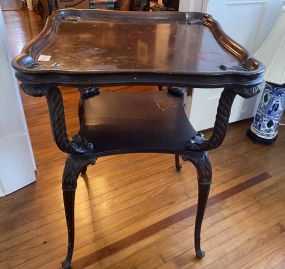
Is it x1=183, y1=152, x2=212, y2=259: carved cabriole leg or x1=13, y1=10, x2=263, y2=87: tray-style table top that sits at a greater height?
x1=13, y1=10, x2=263, y2=87: tray-style table top

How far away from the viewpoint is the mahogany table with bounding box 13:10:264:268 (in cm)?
68

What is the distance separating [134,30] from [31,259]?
98cm

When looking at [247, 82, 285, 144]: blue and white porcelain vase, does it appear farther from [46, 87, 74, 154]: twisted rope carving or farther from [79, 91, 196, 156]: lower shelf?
[46, 87, 74, 154]: twisted rope carving

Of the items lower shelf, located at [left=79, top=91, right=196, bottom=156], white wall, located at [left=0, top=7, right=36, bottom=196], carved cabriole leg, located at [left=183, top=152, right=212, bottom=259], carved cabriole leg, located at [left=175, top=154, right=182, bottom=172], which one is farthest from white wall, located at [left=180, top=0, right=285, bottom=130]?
white wall, located at [left=0, top=7, right=36, bottom=196]

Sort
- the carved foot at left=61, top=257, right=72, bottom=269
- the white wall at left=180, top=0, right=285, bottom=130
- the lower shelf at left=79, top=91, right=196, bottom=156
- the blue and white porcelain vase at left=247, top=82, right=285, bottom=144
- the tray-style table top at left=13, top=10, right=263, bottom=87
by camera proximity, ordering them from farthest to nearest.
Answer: the blue and white porcelain vase at left=247, top=82, right=285, bottom=144
the white wall at left=180, top=0, right=285, bottom=130
the carved foot at left=61, top=257, right=72, bottom=269
the lower shelf at left=79, top=91, right=196, bottom=156
the tray-style table top at left=13, top=10, right=263, bottom=87

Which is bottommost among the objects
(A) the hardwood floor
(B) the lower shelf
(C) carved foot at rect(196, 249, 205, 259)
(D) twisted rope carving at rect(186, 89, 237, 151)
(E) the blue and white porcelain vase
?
(A) the hardwood floor

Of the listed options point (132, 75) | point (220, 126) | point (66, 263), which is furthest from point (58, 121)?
point (66, 263)

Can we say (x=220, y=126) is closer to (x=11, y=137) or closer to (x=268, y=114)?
(x=11, y=137)

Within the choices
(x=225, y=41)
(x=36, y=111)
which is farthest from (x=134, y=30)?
(x=36, y=111)

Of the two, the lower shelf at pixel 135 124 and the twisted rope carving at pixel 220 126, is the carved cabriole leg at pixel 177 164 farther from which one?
the twisted rope carving at pixel 220 126

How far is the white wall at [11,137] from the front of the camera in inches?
45.0

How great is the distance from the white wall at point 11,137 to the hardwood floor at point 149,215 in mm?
72

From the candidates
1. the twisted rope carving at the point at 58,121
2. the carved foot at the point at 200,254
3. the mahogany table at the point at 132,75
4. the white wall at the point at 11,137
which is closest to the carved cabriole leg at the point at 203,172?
the mahogany table at the point at 132,75

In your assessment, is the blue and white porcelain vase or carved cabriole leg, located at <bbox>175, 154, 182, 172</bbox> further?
the blue and white porcelain vase
